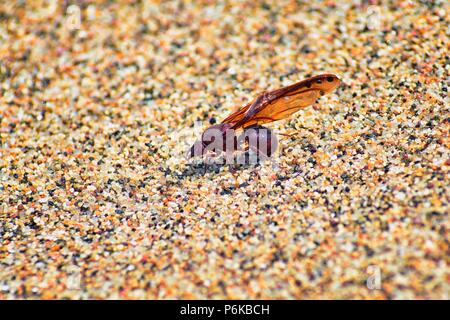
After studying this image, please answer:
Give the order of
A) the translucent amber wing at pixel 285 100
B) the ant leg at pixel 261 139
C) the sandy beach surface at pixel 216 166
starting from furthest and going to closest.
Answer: the ant leg at pixel 261 139
the translucent amber wing at pixel 285 100
the sandy beach surface at pixel 216 166

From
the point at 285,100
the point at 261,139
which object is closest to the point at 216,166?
the point at 261,139

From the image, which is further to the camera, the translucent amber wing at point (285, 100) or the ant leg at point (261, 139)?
the ant leg at point (261, 139)

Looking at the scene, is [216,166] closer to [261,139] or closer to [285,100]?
[261,139]

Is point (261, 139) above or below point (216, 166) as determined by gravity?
above

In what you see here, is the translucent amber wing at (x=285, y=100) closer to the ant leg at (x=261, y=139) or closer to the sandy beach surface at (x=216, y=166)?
the ant leg at (x=261, y=139)

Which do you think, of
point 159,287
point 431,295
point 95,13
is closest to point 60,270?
point 159,287

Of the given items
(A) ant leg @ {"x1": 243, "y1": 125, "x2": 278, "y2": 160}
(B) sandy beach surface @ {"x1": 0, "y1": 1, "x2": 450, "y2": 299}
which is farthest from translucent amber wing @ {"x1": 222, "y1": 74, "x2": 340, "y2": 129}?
(B) sandy beach surface @ {"x1": 0, "y1": 1, "x2": 450, "y2": 299}

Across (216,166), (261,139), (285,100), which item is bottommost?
(216,166)

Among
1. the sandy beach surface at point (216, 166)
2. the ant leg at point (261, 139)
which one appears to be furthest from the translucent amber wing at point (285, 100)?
the sandy beach surface at point (216, 166)
